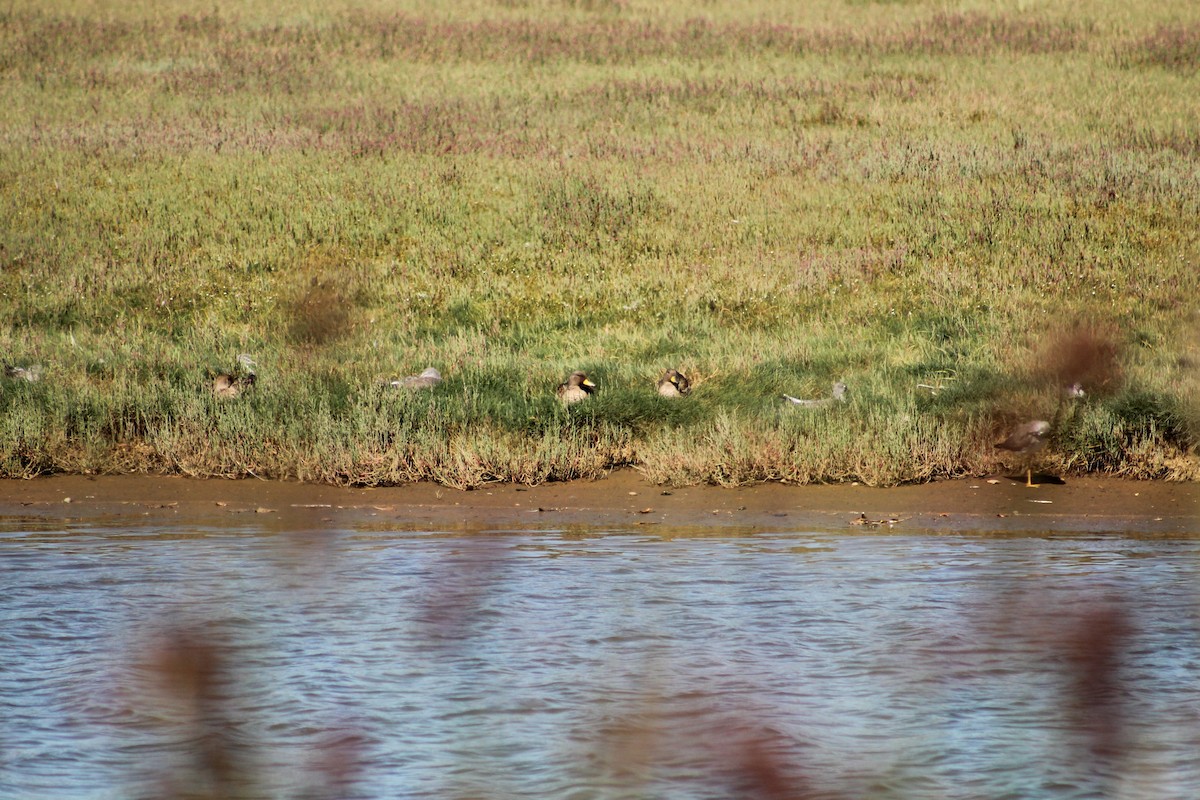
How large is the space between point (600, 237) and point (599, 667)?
12637 millimetres

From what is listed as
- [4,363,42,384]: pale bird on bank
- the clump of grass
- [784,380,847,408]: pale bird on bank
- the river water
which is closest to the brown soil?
the river water

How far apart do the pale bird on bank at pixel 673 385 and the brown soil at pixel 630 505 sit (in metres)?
1.01

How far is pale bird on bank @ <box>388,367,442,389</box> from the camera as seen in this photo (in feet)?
37.8

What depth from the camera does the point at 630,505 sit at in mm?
10000

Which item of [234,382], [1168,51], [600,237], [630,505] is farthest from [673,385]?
[1168,51]

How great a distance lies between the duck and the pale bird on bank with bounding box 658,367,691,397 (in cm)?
293

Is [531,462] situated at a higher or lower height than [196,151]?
lower

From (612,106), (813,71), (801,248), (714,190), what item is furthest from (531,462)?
(813,71)

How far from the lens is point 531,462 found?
405 inches

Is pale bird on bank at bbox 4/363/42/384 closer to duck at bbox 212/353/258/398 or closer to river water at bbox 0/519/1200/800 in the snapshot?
duck at bbox 212/353/258/398

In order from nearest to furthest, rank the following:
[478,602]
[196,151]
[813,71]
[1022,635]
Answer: [1022,635], [478,602], [196,151], [813,71]

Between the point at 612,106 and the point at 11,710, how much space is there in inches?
840

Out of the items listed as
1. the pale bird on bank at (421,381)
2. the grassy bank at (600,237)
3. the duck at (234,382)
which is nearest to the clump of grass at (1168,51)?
the grassy bank at (600,237)

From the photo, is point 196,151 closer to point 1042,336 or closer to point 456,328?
point 456,328
